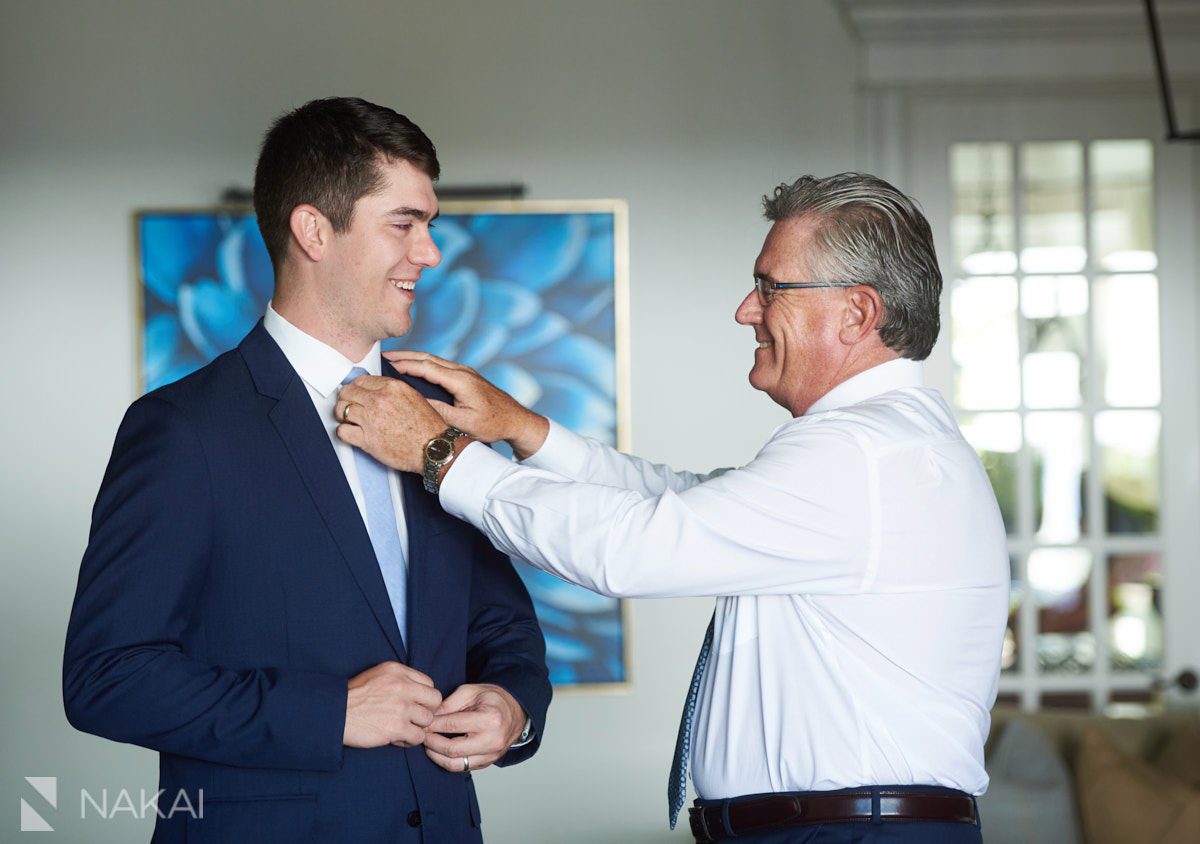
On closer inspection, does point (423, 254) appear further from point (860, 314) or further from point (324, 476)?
point (860, 314)

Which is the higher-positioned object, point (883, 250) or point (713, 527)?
point (883, 250)

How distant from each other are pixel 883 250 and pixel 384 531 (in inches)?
34.6

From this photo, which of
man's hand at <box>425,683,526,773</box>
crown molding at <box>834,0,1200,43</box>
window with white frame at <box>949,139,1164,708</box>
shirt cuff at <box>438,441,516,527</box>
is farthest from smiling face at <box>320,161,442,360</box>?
window with white frame at <box>949,139,1164,708</box>

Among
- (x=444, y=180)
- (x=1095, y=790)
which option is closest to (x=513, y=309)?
(x=444, y=180)

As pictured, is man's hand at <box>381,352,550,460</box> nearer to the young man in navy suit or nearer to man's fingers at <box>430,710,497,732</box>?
the young man in navy suit

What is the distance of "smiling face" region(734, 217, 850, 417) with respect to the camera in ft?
6.45

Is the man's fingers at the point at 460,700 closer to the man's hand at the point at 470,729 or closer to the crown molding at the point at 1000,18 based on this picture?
the man's hand at the point at 470,729

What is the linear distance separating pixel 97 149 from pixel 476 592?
2.63 meters

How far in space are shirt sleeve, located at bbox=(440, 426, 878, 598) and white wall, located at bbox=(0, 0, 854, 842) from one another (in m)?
2.27

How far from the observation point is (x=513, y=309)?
404 centimetres

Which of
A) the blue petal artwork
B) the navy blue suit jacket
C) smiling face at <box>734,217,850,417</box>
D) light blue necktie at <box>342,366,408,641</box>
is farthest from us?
Result: the blue petal artwork

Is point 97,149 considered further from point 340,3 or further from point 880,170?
point 880,170

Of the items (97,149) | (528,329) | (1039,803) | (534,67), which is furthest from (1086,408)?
(97,149)

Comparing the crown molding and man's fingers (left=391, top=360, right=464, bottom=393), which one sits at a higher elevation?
A: the crown molding
